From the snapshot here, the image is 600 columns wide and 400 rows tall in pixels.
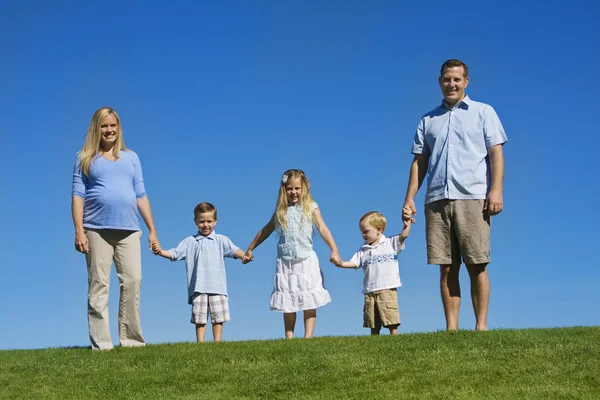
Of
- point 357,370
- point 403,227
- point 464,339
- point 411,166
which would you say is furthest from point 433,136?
point 357,370

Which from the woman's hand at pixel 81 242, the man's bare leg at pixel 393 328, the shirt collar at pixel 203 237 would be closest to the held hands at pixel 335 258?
the man's bare leg at pixel 393 328

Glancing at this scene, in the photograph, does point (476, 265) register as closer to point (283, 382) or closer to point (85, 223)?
point (283, 382)

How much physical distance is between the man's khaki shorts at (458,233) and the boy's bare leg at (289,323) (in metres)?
2.53

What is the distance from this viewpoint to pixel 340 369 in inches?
443

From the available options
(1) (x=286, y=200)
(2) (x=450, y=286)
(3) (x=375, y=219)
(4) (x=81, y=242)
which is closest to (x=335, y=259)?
(3) (x=375, y=219)

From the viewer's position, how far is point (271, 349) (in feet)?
40.5

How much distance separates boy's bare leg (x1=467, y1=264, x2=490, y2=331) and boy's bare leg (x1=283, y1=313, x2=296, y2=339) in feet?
9.57

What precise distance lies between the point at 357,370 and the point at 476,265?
106 inches

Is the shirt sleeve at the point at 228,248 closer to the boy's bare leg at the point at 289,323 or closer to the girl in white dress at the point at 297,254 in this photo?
the girl in white dress at the point at 297,254

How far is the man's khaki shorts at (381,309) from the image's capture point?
1427 cm

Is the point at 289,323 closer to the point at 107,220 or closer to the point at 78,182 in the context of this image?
the point at 107,220

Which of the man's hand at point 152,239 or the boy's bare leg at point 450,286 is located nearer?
the boy's bare leg at point 450,286

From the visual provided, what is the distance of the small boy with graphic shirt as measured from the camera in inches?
564

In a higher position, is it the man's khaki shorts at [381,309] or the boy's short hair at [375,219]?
the boy's short hair at [375,219]
